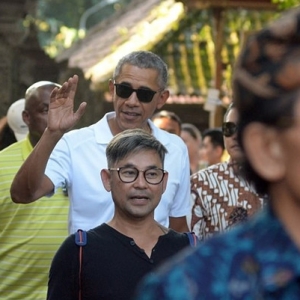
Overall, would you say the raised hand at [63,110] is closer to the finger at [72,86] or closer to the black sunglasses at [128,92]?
the finger at [72,86]

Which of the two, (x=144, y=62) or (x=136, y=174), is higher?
(x=144, y=62)

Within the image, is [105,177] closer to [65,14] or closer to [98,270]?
[98,270]

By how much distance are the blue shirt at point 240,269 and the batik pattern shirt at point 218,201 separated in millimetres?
4603

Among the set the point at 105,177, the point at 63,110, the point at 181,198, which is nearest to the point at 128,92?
the point at 181,198

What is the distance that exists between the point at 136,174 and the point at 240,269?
3447 millimetres

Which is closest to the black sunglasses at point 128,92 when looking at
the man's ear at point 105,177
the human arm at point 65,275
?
the man's ear at point 105,177

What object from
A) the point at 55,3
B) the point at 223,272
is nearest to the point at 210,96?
the point at 223,272

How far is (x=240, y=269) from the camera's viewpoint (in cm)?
212

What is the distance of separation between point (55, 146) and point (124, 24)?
27.4 meters

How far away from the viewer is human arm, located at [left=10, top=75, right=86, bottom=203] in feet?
18.6

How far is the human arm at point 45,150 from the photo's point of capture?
18.6ft

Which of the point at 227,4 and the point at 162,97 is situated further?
the point at 227,4

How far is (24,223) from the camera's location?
7.09 meters

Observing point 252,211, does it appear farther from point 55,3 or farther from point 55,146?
point 55,3
